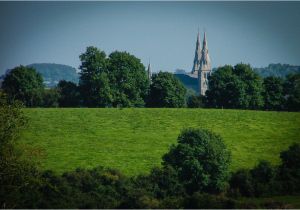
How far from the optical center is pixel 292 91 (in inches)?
4225

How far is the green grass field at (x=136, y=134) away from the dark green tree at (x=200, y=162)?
6241 mm

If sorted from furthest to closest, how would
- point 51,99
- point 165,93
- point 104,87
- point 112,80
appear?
1. point 51,99
2. point 165,93
3. point 112,80
4. point 104,87

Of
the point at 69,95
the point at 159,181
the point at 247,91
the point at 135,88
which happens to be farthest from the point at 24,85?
the point at 159,181

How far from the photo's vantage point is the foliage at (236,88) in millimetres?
104125

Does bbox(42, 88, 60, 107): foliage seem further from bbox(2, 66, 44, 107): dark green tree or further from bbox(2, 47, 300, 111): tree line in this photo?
bbox(2, 66, 44, 107): dark green tree

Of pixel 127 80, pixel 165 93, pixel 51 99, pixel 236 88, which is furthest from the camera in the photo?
pixel 51 99

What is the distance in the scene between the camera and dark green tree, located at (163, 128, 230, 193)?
167 ft

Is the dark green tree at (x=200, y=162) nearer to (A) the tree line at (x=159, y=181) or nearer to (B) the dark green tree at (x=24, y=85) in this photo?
(A) the tree line at (x=159, y=181)

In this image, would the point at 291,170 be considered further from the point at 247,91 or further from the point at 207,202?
the point at 247,91

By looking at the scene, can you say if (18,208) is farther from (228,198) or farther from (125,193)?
(228,198)

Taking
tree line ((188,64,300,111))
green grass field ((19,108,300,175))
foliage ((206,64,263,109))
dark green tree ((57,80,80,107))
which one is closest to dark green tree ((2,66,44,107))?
dark green tree ((57,80,80,107))

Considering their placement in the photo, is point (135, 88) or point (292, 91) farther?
point (292, 91)

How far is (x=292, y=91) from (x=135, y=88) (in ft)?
95.7

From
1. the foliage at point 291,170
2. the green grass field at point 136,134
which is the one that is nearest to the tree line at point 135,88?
the green grass field at point 136,134
